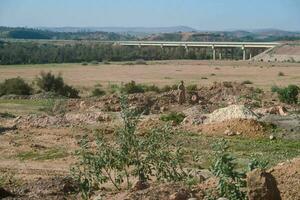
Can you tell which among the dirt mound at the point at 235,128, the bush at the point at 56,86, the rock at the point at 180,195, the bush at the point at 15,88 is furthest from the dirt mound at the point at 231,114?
the bush at the point at 15,88

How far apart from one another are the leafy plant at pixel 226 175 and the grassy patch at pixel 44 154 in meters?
13.1

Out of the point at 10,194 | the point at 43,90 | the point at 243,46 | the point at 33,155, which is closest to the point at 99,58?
the point at 243,46

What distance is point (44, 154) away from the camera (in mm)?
22516

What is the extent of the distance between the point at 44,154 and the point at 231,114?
8.82 metres

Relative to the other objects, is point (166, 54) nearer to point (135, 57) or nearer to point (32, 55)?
point (135, 57)

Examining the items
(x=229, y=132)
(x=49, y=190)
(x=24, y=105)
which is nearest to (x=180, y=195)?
(x=49, y=190)

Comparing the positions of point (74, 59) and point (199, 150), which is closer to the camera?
point (199, 150)

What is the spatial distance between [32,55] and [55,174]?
101065 mm

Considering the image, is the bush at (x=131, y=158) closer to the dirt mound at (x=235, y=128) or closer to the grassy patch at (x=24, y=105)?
the dirt mound at (x=235, y=128)

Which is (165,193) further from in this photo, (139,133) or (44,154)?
(44,154)

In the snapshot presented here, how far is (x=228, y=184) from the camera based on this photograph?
30.4 ft

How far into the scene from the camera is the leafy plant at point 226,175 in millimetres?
9148

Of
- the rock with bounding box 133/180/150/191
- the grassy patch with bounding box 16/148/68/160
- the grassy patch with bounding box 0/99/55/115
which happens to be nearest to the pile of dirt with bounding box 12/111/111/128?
the grassy patch with bounding box 0/99/55/115

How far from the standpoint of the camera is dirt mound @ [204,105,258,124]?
2736 centimetres
